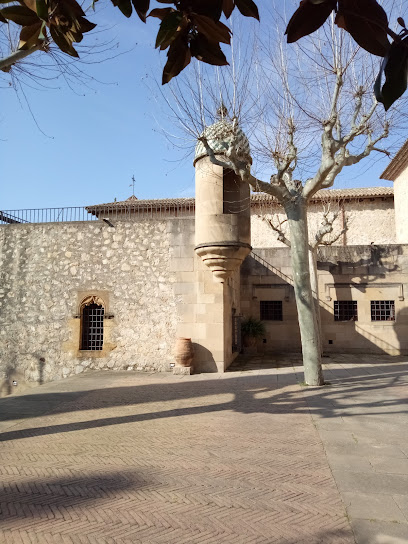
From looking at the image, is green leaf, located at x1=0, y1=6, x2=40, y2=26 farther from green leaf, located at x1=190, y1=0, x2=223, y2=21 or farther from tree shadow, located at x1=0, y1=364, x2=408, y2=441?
tree shadow, located at x1=0, y1=364, x2=408, y2=441

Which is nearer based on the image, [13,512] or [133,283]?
[13,512]

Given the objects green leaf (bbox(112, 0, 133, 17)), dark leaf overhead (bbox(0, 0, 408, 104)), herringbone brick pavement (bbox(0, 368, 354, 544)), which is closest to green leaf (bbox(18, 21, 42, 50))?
dark leaf overhead (bbox(0, 0, 408, 104))

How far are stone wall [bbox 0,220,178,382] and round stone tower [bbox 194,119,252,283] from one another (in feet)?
4.39

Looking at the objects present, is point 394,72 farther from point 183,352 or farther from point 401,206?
point 401,206

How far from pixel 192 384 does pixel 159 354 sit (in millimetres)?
2334

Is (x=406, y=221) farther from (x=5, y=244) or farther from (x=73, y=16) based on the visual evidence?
(x=73, y=16)

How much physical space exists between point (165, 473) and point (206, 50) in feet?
13.7

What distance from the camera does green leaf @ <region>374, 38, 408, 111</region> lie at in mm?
1209

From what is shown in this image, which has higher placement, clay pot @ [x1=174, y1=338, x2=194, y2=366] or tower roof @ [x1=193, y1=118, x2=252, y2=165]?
tower roof @ [x1=193, y1=118, x2=252, y2=165]

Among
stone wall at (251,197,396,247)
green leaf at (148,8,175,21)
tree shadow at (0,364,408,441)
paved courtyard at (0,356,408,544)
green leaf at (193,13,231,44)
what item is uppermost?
stone wall at (251,197,396,247)

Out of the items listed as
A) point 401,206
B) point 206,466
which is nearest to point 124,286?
point 206,466

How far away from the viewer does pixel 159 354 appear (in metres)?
12.3

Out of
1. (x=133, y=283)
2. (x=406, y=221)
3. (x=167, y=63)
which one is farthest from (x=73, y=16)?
(x=406, y=221)

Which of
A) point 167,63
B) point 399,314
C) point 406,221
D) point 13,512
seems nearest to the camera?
point 167,63
